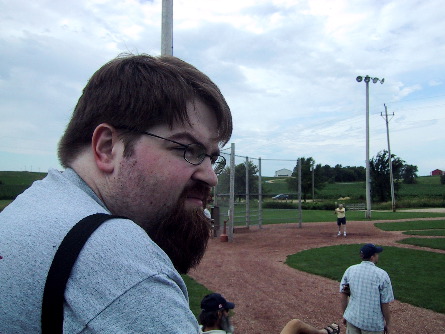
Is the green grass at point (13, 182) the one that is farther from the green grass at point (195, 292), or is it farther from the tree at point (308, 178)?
the tree at point (308, 178)

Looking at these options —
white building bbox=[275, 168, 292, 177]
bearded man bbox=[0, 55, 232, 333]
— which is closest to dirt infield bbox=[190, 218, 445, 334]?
bearded man bbox=[0, 55, 232, 333]

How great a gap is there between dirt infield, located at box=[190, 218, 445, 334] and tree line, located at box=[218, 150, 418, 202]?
2969mm

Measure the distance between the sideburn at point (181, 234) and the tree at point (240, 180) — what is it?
1828cm

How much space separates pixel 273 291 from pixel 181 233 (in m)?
9.04

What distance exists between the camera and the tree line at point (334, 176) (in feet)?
71.3

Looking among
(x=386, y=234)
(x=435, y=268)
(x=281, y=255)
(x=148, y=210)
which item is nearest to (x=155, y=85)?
(x=148, y=210)

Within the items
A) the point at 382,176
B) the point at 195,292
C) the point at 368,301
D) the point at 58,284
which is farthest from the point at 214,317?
the point at 382,176

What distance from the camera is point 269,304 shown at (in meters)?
8.59

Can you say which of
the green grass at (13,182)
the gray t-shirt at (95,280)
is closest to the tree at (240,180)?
the green grass at (13,182)

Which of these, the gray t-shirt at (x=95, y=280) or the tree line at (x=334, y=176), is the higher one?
the tree line at (x=334, y=176)

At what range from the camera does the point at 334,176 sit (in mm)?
105938

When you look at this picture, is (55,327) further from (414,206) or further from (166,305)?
(414,206)

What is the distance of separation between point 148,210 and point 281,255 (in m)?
14.5

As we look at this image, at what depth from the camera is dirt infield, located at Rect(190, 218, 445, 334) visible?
7402 mm
